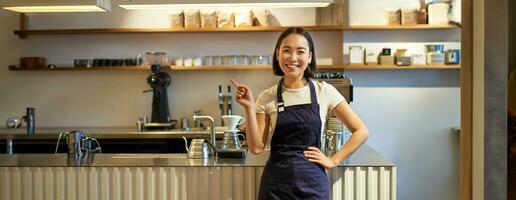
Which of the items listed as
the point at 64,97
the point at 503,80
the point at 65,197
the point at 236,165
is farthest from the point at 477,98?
the point at 64,97

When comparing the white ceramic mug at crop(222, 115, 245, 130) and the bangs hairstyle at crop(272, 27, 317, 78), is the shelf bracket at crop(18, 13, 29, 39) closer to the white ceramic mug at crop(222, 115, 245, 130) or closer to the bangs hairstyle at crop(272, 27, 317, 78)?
the white ceramic mug at crop(222, 115, 245, 130)

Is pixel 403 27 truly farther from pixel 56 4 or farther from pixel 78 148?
pixel 78 148

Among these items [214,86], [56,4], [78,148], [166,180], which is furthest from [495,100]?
[214,86]

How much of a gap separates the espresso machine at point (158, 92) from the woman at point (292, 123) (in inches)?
111

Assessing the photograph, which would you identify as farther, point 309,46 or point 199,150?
point 199,150

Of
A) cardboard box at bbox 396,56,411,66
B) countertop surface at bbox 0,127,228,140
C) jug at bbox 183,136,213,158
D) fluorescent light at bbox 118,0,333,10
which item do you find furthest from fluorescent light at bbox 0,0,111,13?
cardboard box at bbox 396,56,411,66

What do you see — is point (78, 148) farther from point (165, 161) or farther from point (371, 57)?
point (371, 57)

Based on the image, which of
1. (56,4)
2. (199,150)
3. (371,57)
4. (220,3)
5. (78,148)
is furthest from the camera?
(371,57)

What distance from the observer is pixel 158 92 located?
493 cm

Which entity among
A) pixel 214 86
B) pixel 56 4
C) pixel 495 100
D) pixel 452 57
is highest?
pixel 56 4

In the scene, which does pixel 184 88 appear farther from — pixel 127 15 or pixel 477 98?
pixel 477 98

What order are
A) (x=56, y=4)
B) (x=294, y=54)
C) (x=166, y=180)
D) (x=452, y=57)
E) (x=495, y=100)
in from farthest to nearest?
(x=452, y=57)
(x=56, y=4)
(x=166, y=180)
(x=495, y=100)
(x=294, y=54)

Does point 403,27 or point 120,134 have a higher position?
point 403,27

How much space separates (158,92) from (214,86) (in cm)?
55
